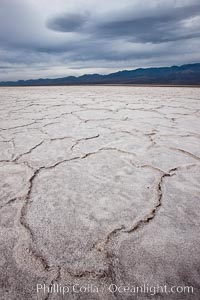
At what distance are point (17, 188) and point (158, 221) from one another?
672mm

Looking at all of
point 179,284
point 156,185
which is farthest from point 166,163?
point 179,284

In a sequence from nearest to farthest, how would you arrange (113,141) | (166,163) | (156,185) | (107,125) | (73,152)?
(156,185) → (166,163) → (73,152) → (113,141) → (107,125)

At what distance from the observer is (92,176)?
3.50 feet

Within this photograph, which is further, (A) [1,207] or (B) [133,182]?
(B) [133,182]

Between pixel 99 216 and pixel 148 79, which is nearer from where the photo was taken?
pixel 99 216

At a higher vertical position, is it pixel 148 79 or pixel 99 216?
pixel 99 216

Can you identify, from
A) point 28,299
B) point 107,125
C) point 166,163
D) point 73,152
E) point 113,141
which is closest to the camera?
point 28,299

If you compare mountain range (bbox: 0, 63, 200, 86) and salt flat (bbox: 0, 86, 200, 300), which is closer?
salt flat (bbox: 0, 86, 200, 300)

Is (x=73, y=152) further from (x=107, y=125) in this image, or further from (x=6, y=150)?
(x=107, y=125)

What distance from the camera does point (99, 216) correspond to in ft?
2.57

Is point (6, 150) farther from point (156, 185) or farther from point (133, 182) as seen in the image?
point (156, 185)

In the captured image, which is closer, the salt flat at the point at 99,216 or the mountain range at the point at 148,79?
the salt flat at the point at 99,216

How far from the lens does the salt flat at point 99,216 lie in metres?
0.56

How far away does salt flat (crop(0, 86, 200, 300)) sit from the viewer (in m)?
0.56
